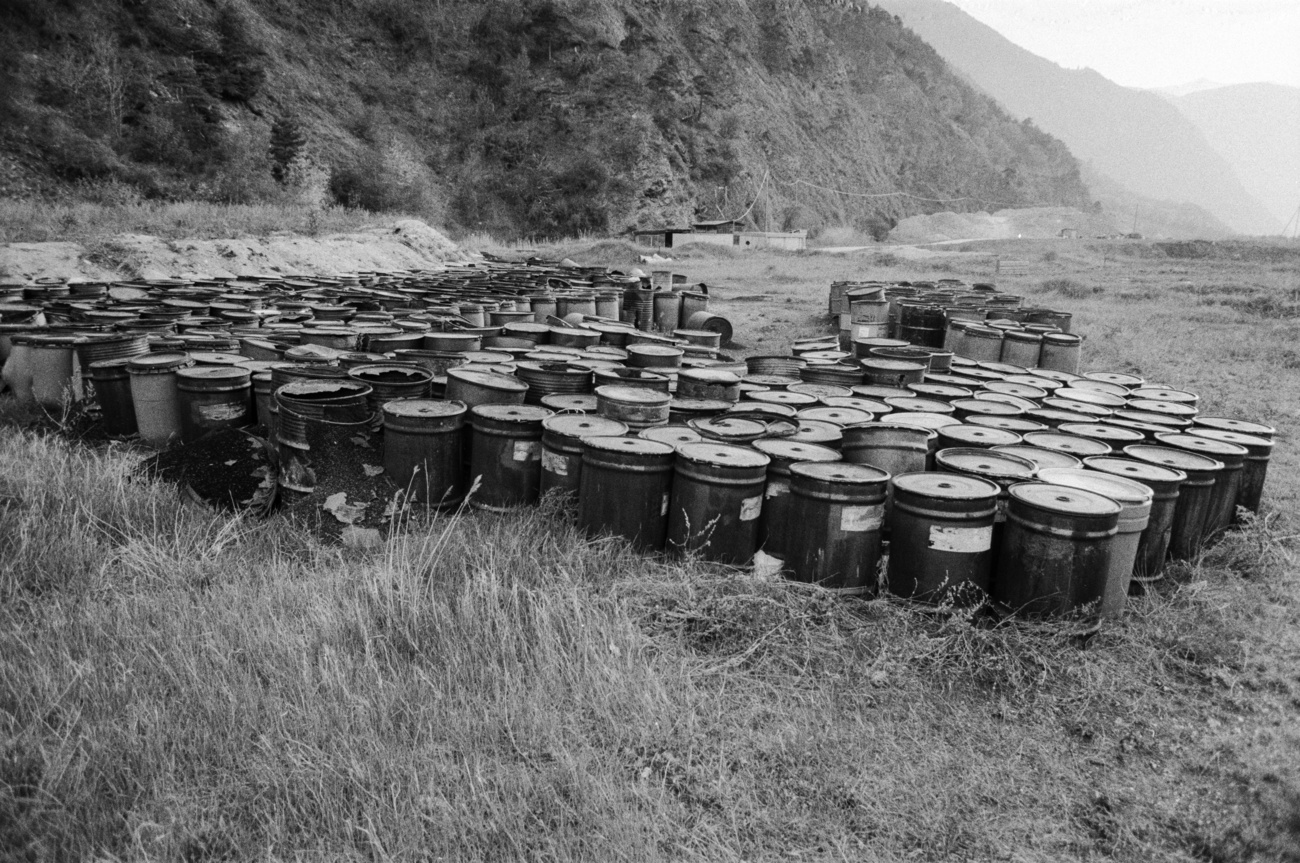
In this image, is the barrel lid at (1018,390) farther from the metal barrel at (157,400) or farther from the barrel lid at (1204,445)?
the metal barrel at (157,400)

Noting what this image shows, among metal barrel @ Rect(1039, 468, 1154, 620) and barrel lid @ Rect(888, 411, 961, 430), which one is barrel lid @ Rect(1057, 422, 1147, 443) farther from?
metal barrel @ Rect(1039, 468, 1154, 620)

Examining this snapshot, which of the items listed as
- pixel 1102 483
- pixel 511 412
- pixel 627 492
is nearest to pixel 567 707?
pixel 627 492

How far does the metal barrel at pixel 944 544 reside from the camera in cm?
382

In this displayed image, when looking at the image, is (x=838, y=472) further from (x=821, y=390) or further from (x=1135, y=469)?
(x=821, y=390)

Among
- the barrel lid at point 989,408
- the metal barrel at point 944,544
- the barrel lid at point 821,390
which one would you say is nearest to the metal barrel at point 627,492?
A: the metal barrel at point 944,544

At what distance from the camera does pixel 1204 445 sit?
204 inches

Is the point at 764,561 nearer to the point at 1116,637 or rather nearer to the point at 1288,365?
the point at 1116,637

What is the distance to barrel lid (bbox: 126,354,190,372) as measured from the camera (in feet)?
18.8

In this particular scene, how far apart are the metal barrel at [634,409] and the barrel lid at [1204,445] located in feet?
10.3

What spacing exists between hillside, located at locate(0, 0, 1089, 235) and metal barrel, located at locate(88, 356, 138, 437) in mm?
23970

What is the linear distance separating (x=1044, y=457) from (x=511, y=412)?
312 centimetres

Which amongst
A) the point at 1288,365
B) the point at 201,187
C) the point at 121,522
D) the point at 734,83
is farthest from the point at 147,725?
the point at 734,83

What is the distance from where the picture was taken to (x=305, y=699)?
301cm

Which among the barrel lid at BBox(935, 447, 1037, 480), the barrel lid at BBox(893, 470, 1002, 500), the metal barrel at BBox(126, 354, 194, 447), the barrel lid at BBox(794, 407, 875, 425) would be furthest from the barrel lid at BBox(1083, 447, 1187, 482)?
the metal barrel at BBox(126, 354, 194, 447)
